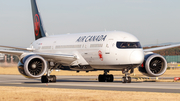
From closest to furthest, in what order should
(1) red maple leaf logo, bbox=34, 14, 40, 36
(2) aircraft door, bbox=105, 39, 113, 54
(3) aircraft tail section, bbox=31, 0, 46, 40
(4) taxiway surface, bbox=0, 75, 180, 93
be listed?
(4) taxiway surface, bbox=0, 75, 180, 93 → (2) aircraft door, bbox=105, 39, 113, 54 → (3) aircraft tail section, bbox=31, 0, 46, 40 → (1) red maple leaf logo, bbox=34, 14, 40, 36

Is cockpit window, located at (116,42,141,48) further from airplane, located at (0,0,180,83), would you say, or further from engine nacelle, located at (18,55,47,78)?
engine nacelle, located at (18,55,47,78)

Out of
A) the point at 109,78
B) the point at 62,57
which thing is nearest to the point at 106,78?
the point at 109,78

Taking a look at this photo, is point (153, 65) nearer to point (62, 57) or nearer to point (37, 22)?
point (62, 57)

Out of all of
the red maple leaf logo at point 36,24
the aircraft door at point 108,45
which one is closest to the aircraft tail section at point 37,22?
the red maple leaf logo at point 36,24

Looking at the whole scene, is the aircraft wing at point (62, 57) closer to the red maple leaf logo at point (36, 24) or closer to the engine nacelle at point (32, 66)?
the engine nacelle at point (32, 66)

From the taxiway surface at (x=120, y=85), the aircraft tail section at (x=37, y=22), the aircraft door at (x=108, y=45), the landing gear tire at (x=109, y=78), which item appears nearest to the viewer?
the taxiway surface at (x=120, y=85)

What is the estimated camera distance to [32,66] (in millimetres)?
29672

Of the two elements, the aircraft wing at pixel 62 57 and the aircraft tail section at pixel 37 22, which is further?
the aircraft tail section at pixel 37 22

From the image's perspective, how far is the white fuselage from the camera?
28078 mm

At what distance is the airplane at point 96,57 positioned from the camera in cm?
2841

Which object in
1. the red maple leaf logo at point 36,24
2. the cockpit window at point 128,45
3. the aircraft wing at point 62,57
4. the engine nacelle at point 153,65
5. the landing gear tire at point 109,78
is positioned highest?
the red maple leaf logo at point 36,24

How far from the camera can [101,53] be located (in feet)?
97.1

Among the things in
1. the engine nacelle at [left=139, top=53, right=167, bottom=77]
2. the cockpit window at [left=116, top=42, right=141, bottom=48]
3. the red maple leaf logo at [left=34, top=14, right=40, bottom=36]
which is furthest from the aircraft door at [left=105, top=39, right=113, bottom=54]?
the red maple leaf logo at [left=34, top=14, right=40, bottom=36]

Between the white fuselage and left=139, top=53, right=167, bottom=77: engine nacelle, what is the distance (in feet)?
7.82
